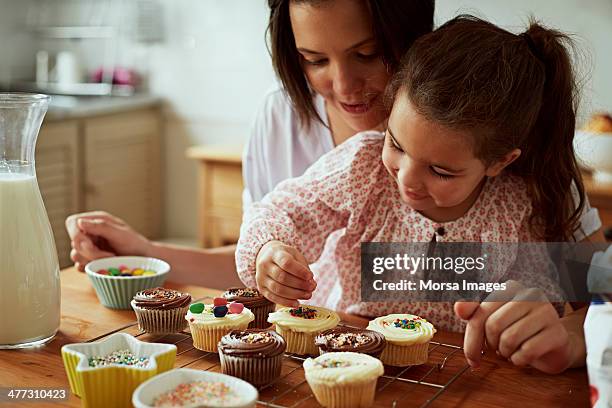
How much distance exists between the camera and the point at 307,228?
4.85ft

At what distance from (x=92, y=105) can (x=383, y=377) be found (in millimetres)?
2847

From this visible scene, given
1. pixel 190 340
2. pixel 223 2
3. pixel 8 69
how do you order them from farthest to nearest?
pixel 8 69 < pixel 223 2 < pixel 190 340

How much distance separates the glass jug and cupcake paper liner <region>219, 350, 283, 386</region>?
0.32m

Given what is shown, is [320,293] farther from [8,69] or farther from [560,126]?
[8,69]

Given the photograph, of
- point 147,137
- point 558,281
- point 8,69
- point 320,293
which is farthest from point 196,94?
point 558,281

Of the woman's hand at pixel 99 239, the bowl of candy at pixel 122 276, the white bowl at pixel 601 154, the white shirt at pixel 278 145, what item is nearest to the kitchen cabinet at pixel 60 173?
the white shirt at pixel 278 145

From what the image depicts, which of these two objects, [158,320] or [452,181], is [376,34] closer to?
[452,181]

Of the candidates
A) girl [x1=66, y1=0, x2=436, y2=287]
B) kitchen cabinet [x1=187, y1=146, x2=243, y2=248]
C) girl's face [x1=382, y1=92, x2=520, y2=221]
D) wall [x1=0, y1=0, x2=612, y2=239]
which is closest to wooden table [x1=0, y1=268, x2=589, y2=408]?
girl's face [x1=382, y1=92, x2=520, y2=221]

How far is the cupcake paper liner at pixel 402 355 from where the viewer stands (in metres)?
1.12

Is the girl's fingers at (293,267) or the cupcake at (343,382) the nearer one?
the cupcake at (343,382)

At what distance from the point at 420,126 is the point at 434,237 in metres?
0.29

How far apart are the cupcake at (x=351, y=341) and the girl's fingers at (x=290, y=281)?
3.4 inches

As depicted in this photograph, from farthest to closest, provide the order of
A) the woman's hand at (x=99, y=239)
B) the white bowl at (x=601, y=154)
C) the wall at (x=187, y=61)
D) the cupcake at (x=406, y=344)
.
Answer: the wall at (x=187, y=61), the white bowl at (x=601, y=154), the woman's hand at (x=99, y=239), the cupcake at (x=406, y=344)

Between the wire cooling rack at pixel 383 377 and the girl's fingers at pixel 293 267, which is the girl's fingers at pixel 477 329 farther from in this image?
the girl's fingers at pixel 293 267
